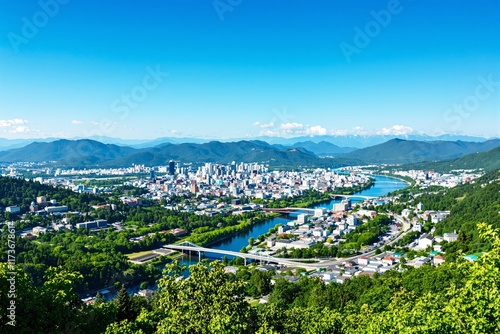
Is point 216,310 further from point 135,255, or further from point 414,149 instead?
point 414,149

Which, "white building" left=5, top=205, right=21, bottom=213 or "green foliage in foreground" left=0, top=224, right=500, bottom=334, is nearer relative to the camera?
"green foliage in foreground" left=0, top=224, right=500, bottom=334

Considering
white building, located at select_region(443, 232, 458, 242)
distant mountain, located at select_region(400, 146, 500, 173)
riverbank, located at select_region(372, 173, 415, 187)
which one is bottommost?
white building, located at select_region(443, 232, 458, 242)

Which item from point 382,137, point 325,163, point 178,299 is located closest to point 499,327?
point 178,299

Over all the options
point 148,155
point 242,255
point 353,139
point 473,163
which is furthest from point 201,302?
point 353,139

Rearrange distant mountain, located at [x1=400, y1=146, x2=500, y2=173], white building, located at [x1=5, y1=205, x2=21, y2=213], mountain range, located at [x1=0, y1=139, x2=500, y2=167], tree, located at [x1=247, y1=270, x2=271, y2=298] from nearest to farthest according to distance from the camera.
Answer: tree, located at [x1=247, y1=270, x2=271, y2=298], white building, located at [x1=5, y1=205, x2=21, y2=213], distant mountain, located at [x1=400, y1=146, x2=500, y2=173], mountain range, located at [x1=0, y1=139, x2=500, y2=167]

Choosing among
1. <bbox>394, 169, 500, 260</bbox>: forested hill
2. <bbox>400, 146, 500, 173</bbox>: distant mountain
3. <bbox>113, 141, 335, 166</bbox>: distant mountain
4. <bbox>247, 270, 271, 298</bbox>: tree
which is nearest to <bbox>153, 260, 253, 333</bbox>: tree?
<bbox>247, 270, 271, 298</bbox>: tree

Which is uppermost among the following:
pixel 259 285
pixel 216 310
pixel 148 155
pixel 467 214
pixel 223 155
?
pixel 148 155

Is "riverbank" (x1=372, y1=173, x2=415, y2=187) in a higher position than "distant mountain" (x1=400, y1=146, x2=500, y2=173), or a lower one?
lower

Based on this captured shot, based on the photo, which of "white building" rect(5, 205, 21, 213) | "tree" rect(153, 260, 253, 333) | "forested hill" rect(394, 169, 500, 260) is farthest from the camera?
"white building" rect(5, 205, 21, 213)

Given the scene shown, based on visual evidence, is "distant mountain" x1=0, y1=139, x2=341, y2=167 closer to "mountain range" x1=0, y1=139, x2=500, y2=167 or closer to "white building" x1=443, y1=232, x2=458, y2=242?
"mountain range" x1=0, y1=139, x2=500, y2=167

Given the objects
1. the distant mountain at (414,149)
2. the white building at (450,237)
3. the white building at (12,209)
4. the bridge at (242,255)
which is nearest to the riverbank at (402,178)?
the white building at (450,237)
